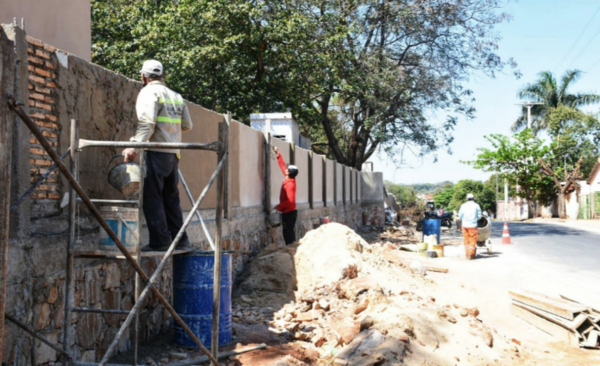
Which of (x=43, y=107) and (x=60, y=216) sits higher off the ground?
(x=43, y=107)

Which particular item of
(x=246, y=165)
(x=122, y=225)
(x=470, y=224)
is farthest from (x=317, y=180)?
(x=122, y=225)

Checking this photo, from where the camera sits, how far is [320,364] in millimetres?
5816

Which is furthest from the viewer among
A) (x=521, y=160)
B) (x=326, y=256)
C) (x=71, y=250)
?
(x=521, y=160)

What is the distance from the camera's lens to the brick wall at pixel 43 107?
423cm

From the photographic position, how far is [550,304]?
776 cm

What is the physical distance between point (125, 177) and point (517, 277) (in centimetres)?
878

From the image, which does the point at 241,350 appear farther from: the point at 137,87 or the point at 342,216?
the point at 342,216

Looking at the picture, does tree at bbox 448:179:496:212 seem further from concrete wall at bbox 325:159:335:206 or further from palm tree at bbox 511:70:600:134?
concrete wall at bbox 325:159:335:206

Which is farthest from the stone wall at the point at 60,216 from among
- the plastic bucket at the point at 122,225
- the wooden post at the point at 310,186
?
the wooden post at the point at 310,186

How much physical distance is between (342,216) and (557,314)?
1366cm

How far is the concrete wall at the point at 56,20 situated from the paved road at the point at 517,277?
22.9ft

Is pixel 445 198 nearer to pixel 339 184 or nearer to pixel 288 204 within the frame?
pixel 339 184

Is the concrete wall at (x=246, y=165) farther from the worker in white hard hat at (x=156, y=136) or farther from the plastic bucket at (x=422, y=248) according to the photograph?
the plastic bucket at (x=422, y=248)

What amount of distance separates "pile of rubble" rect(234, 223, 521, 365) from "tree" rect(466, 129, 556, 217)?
1512 inches
